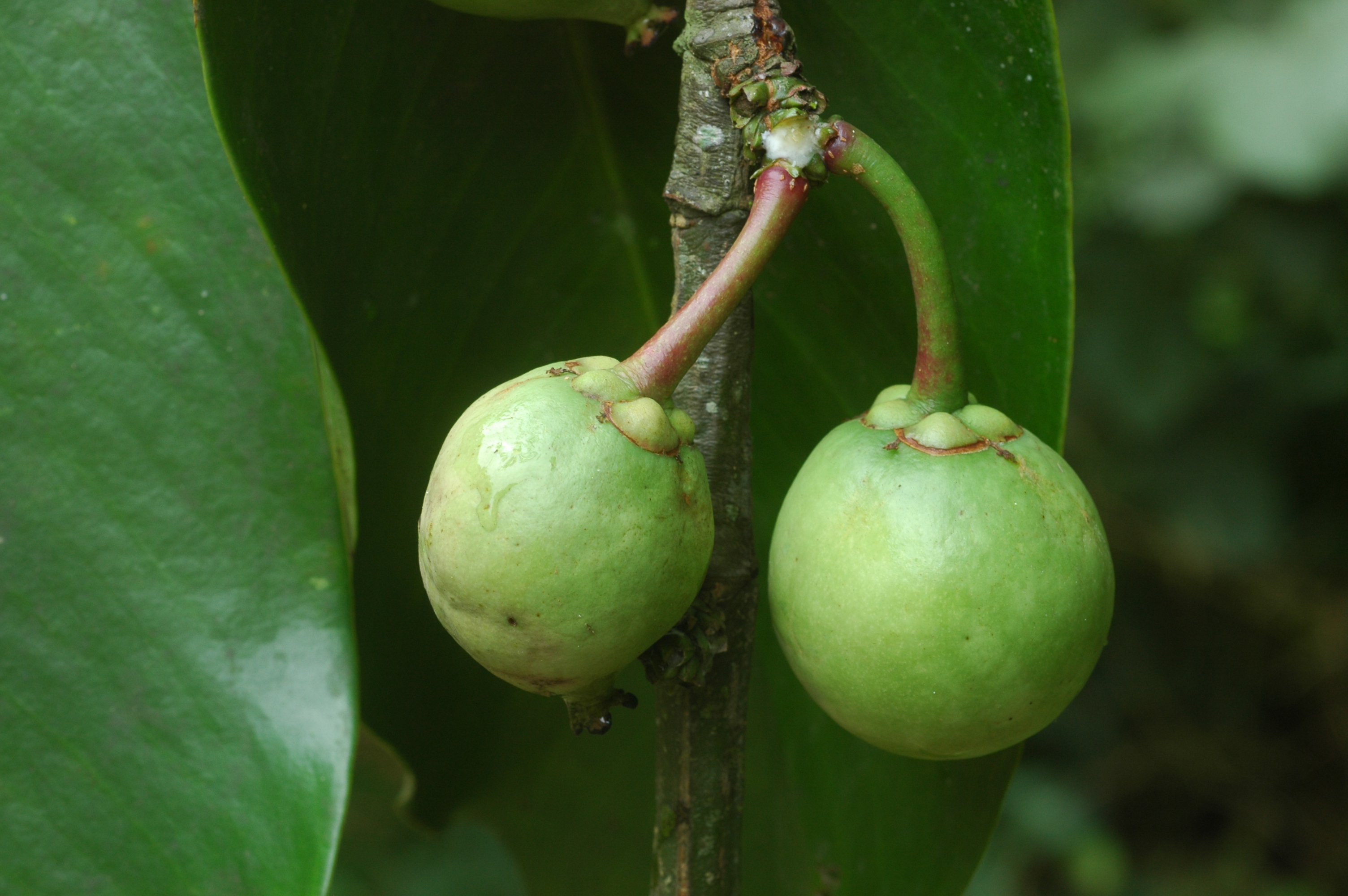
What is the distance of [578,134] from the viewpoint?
0.96 metres

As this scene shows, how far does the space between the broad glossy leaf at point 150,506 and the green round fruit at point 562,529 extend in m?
0.29

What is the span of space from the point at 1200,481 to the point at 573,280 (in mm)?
1794

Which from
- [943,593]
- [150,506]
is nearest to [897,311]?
[943,593]

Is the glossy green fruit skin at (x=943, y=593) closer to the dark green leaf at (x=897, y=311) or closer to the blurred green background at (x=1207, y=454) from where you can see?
the dark green leaf at (x=897, y=311)

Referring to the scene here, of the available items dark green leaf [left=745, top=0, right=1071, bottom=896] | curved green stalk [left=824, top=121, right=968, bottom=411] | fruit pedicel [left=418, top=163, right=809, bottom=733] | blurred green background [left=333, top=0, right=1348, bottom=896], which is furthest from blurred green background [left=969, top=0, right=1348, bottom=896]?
fruit pedicel [left=418, top=163, right=809, bottom=733]

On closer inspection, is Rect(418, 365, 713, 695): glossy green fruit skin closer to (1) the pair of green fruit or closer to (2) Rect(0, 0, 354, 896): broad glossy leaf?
(1) the pair of green fruit

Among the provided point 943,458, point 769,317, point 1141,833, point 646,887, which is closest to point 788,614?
point 943,458

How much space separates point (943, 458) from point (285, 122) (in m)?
0.46

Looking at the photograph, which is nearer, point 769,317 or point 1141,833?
point 769,317

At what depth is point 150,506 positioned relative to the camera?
0.87m

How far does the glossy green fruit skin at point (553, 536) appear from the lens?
1.93ft

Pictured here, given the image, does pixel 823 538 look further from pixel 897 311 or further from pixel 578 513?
pixel 897 311

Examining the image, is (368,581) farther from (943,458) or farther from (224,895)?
(943,458)

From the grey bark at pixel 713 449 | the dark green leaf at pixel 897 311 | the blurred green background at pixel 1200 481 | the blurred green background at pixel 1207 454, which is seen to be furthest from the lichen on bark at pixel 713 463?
the blurred green background at pixel 1207 454
